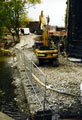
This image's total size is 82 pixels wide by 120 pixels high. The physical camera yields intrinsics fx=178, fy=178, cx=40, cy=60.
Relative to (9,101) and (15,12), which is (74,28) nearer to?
(9,101)

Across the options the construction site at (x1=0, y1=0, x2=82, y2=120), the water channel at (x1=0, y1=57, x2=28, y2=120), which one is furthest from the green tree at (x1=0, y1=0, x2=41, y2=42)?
the water channel at (x1=0, y1=57, x2=28, y2=120)

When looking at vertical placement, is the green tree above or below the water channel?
above

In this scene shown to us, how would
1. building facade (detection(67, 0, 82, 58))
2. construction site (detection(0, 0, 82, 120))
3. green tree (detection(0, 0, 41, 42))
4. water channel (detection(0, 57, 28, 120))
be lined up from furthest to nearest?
green tree (detection(0, 0, 41, 42)) < building facade (detection(67, 0, 82, 58)) < water channel (detection(0, 57, 28, 120)) < construction site (detection(0, 0, 82, 120))

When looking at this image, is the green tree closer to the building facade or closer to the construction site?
the construction site

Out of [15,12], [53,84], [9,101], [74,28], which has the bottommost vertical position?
[9,101]

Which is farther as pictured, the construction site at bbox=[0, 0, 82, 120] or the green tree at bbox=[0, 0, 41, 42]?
the green tree at bbox=[0, 0, 41, 42]

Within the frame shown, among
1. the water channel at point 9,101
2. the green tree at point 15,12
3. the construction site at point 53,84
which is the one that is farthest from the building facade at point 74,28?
the green tree at point 15,12

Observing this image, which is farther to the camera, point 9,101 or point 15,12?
point 15,12

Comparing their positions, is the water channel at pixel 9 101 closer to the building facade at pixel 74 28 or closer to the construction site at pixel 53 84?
the construction site at pixel 53 84

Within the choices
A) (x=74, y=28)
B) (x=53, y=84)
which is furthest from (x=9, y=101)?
(x=74, y=28)

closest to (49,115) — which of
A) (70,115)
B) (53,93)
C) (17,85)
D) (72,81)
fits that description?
(70,115)

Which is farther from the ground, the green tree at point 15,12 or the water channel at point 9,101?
the green tree at point 15,12

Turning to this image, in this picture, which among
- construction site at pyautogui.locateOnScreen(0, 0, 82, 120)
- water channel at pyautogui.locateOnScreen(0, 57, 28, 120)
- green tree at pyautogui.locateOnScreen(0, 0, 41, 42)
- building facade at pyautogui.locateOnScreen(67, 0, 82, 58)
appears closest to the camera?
construction site at pyautogui.locateOnScreen(0, 0, 82, 120)

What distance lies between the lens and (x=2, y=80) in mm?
12727
